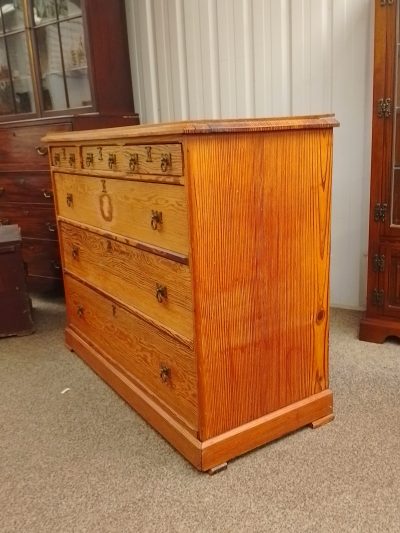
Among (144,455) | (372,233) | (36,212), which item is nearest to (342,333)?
(372,233)

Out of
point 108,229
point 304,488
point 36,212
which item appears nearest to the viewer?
point 304,488

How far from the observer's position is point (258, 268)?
157cm

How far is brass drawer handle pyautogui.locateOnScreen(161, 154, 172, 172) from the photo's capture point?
1.46 metres

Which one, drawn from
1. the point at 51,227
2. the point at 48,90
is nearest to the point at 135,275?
the point at 51,227

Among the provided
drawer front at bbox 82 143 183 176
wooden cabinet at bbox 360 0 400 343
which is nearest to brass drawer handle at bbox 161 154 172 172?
drawer front at bbox 82 143 183 176

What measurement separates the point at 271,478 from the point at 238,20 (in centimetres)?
229

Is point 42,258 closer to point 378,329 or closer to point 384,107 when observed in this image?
point 378,329

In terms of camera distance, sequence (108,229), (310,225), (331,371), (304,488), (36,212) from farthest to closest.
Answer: (36,212) → (331,371) → (108,229) → (310,225) → (304,488)

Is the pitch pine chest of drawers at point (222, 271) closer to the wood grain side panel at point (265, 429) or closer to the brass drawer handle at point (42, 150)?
the wood grain side panel at point (265, 429)

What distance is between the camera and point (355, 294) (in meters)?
2.85

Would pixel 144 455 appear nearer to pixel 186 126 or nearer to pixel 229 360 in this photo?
pixel 229 360

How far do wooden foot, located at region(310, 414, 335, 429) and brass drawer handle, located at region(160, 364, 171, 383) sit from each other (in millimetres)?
528

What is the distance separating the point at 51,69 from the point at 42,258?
1158mm

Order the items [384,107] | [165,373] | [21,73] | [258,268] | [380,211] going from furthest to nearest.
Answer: [21,73] < [380,211] < [384,107] < [165,373] < [258,268]
